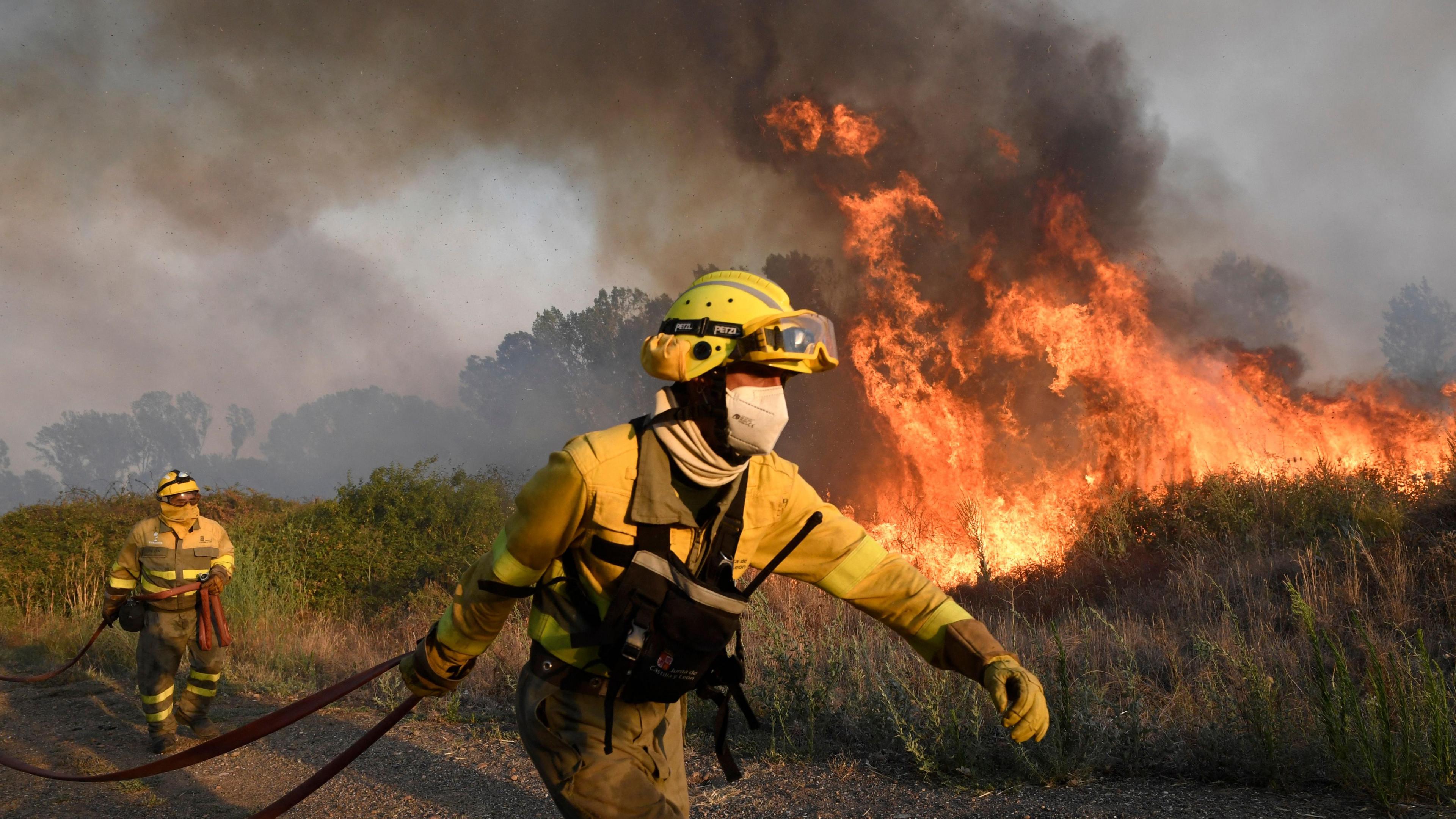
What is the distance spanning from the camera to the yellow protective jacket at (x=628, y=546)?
206cm

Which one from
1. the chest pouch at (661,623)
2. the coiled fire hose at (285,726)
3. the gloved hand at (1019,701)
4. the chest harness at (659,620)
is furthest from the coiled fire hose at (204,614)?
the gloved hand at (1019,701)

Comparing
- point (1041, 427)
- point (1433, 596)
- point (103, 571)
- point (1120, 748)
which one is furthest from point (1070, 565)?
point (103, 571)

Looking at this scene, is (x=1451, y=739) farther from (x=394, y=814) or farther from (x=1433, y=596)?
(x=394, y=814)

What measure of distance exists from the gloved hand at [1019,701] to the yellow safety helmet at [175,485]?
709cm

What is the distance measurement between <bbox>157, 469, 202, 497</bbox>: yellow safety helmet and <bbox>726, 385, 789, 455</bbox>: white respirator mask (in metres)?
6.62

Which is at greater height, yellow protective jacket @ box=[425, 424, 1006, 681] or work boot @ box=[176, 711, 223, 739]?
yellow protective jacket @ box=[425, 424, 1006, 681]

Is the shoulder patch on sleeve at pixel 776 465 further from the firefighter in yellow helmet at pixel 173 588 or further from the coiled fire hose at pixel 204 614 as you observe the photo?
the firefighter in yellow helmet at pixel 173 588

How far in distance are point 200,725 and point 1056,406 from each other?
60.9 ft

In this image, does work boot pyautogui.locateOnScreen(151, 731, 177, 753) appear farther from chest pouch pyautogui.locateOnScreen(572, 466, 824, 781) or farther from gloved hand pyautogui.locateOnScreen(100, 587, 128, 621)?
chest pouch pyautogui.locateOnScreen(572, 466, 824, 781)

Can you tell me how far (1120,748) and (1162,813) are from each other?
54 cm

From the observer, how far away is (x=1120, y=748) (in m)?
4.14

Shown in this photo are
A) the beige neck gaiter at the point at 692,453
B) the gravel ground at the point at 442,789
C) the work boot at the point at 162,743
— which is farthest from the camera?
the work boot at the point at 162,743

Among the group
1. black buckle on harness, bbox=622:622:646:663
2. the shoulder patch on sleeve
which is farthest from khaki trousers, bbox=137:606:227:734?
the shoulder patch on sleeve

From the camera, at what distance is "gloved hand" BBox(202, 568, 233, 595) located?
→ 6.93 meters
